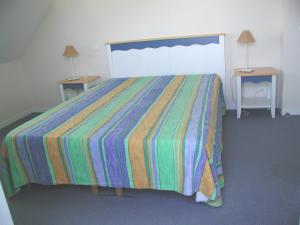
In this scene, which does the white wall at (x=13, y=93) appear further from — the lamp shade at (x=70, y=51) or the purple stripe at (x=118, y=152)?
the purple stripe at (x=118, y=152)

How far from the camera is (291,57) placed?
347 cm

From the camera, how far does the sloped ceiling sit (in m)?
3.55

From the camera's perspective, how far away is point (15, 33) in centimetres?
395

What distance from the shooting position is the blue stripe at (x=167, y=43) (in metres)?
3.75

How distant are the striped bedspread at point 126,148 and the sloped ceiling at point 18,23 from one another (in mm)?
1573

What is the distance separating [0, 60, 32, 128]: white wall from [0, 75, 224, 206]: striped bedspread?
72.3 inches

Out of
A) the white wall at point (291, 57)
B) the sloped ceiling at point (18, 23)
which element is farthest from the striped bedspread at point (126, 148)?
the sloped ceiling at point (18, 23)

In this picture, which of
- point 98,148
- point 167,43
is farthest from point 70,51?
point 98,148

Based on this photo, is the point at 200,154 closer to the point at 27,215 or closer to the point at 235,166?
the point at 235,166

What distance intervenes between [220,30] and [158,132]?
6.92 feet

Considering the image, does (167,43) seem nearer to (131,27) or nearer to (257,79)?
(131,27)

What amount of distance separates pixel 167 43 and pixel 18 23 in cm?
198

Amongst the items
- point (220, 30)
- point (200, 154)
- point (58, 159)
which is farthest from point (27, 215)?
point (220, 30)

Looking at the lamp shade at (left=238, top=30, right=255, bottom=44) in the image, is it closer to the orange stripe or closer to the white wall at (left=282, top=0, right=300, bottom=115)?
the white wall at (left=282, top=0, right=300, bottom=115)
